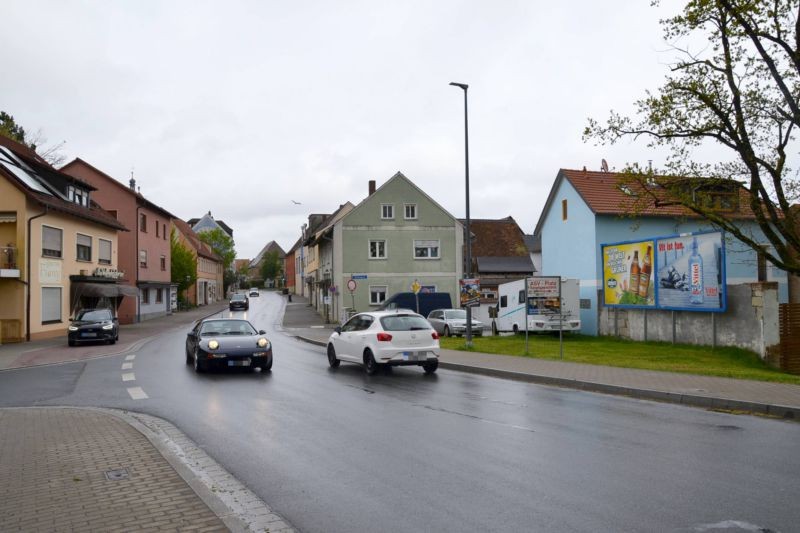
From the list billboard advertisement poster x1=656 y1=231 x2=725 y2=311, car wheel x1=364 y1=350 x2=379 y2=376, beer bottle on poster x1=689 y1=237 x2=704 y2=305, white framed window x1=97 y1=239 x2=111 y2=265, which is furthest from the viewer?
white framed window x1=97 y1=239 x2=111 y2=265

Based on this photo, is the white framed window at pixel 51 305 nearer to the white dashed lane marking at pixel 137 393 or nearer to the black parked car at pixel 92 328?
the black parked car at pixel 92 328

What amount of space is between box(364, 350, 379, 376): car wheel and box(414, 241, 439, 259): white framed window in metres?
30.9

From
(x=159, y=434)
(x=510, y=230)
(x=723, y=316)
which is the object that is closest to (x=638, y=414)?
(x=159, y=434)

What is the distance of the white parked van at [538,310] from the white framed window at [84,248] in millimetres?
22706

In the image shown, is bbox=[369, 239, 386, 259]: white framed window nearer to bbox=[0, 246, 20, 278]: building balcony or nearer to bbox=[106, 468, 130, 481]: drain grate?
bbox=[0, 246, 20, 278]: building balcony

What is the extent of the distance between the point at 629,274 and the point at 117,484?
2298cm

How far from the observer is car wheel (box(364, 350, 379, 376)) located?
15750 millimetres

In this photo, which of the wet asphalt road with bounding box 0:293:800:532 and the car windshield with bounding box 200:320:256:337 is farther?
the car windshield with bounding box 200:320:256:337

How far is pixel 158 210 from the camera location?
5281 cm

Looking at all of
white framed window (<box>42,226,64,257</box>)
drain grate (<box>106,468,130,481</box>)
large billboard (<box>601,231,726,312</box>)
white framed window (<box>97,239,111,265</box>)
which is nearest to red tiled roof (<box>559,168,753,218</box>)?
large billboard (<box>601,231,726,312</box>)

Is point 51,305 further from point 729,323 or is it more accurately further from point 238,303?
point 238,303

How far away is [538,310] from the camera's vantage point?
2673 centimetres

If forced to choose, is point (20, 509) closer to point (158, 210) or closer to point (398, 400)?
point (398, 400)

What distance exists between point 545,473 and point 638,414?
14.2ft
